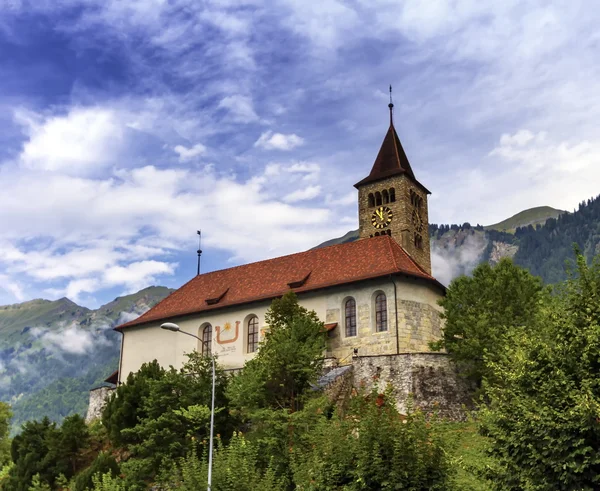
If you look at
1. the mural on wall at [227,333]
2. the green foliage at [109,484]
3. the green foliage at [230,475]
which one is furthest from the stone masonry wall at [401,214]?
the green foliage at [230,475]

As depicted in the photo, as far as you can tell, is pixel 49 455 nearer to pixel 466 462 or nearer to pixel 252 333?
pixel 252 333

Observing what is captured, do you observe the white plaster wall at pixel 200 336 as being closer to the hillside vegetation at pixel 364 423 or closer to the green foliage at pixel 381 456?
the hillside vegetation at pixel 364 423

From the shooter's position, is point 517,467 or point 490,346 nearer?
point 517,467

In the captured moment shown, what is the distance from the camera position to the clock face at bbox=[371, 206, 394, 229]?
67.1 meters

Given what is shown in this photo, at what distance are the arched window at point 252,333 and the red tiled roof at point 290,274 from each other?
1.66 m

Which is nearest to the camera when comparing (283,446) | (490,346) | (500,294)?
(283,446)

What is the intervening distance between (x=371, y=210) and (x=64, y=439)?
122 feet

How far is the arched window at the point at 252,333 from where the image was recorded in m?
53.4

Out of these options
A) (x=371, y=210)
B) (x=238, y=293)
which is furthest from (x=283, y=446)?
(x=371, y=210)

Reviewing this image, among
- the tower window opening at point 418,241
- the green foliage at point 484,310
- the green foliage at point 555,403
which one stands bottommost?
the green foliage at point 555,403

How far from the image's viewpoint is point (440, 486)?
65.2ft

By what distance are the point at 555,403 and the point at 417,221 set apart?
50.9 meters

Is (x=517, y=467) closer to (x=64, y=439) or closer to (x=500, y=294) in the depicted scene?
(x=500, y=294)

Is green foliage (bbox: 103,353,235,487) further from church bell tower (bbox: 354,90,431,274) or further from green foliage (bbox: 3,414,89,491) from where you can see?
church bell tower (bbox: 354,90,431,274)
